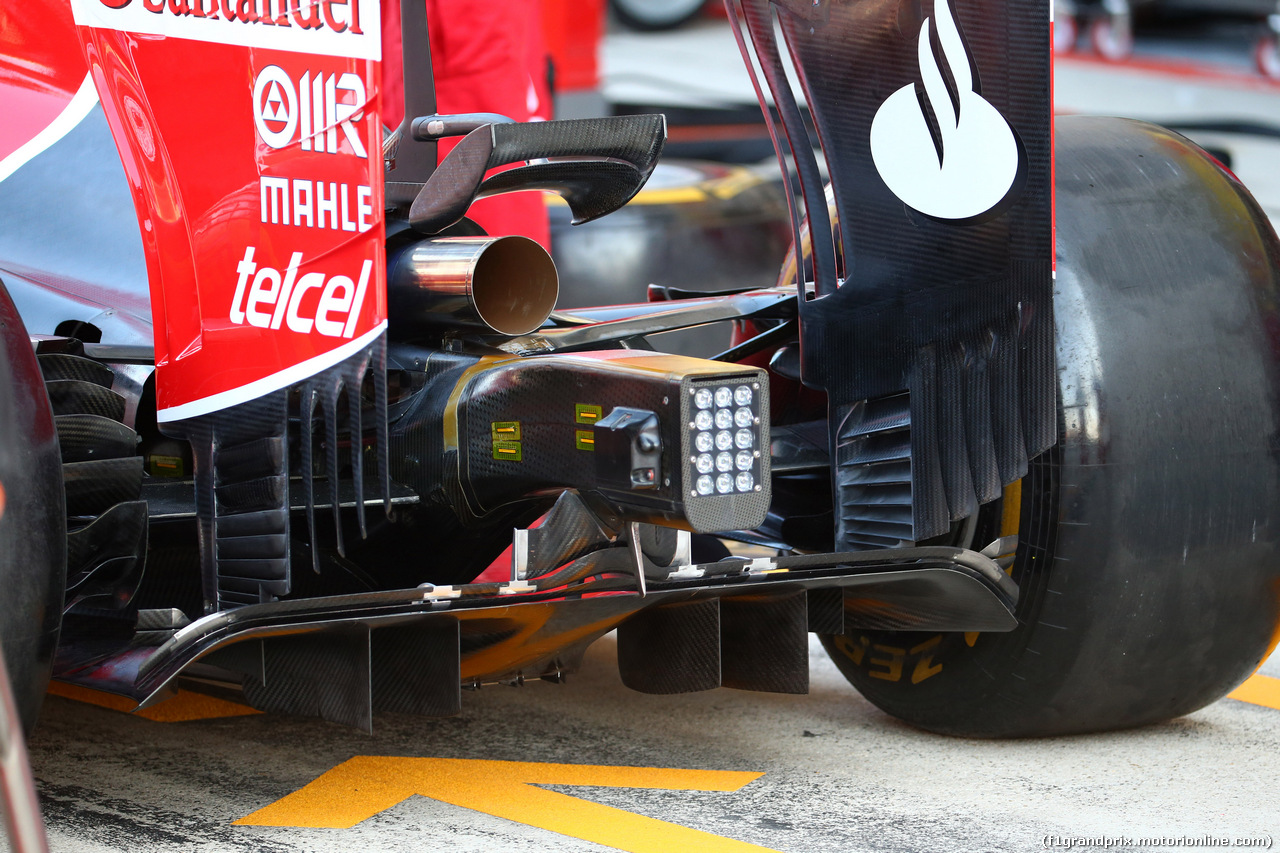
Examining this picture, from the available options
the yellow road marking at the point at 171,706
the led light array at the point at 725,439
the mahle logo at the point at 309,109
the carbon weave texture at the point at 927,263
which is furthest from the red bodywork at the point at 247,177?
the yellow road marking at the point at 171,706

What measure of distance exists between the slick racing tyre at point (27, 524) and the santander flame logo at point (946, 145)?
52.3 inches

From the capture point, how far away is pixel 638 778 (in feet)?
9.29

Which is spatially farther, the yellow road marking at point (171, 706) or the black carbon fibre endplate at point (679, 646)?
the yellow road marking at point (171, 706)

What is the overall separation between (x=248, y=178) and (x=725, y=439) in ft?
2.65

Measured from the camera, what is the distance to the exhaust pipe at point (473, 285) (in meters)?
2.56

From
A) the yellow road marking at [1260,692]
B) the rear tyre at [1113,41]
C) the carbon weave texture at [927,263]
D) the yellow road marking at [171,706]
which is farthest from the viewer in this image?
the rear tyre at [1113,41]

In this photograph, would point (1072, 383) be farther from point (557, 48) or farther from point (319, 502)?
point (557, 48)

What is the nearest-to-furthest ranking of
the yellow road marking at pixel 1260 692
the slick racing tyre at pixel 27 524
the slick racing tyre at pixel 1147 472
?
1. the slick racing tyre at pixel 27 524
2. the slick racing tyre at pixel 1147 472
3. the yellow road marking at pixel 1260 692

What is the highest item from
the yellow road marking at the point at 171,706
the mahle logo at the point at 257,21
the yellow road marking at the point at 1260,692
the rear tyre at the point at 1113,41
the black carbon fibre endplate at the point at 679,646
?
the rear tyre at the point at 1113,41

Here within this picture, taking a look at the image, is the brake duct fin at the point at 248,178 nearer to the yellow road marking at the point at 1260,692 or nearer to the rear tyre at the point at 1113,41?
the yellow road marking at the point at 1260,692

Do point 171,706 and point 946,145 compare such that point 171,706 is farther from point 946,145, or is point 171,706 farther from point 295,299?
point 946,145

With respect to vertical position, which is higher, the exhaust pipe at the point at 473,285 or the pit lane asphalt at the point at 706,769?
the exhaust pipe at the point at 473,285

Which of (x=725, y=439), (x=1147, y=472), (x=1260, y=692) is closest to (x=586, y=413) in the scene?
(x=725, y=439)

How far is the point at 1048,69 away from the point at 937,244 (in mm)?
317
